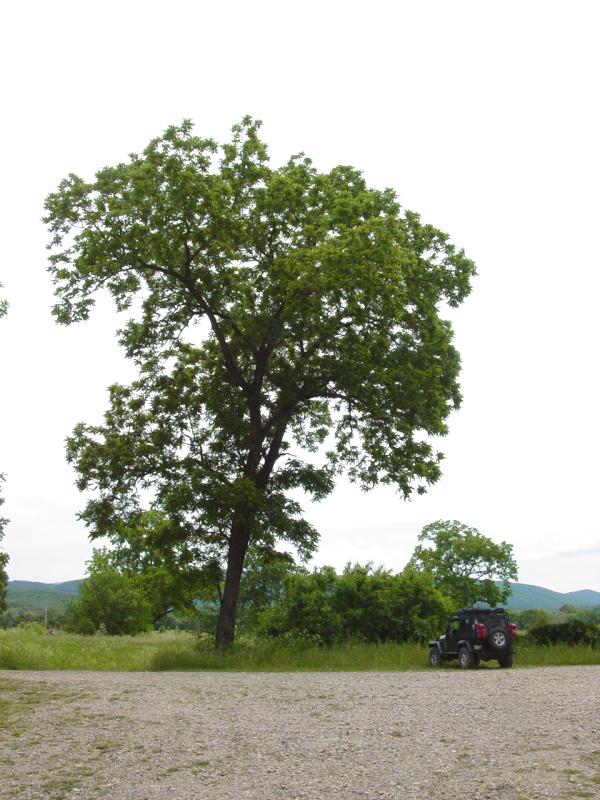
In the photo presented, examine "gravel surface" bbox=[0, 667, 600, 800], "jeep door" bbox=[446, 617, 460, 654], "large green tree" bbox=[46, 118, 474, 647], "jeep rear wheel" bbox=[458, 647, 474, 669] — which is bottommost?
"gravel surface" bbox=[0, 667, 600, 800]

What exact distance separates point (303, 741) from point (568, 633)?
15.6 meters

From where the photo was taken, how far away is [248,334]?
77.5 feet

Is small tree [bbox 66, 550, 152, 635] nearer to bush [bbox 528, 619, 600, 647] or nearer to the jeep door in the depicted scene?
bush [bbox 528, 619, 600, 647]

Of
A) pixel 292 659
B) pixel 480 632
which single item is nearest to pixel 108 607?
pixel 292 659

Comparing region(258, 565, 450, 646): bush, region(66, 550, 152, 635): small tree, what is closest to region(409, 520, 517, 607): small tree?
region(66, 550, 152, 635): small tree

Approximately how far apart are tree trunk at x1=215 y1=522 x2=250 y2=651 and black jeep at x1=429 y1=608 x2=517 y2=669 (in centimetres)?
701

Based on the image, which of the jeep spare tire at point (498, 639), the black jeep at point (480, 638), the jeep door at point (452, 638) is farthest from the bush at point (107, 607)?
the jeep spare tire at point (498, 639)

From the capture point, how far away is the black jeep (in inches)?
693

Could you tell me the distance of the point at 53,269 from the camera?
23984mm

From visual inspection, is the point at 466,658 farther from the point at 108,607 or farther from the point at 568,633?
the point at 108,607

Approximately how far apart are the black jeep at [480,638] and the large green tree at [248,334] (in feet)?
18.3

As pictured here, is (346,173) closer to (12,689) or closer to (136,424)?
(136,424)

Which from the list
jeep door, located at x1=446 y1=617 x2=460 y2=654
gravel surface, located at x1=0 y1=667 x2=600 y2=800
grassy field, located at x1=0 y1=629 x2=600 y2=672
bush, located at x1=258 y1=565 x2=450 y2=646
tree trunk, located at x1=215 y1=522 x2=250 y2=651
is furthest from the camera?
bush, located at x1=258 y1=565 x2=450 y2=646

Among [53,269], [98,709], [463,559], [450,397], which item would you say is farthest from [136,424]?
→ [463,559]
